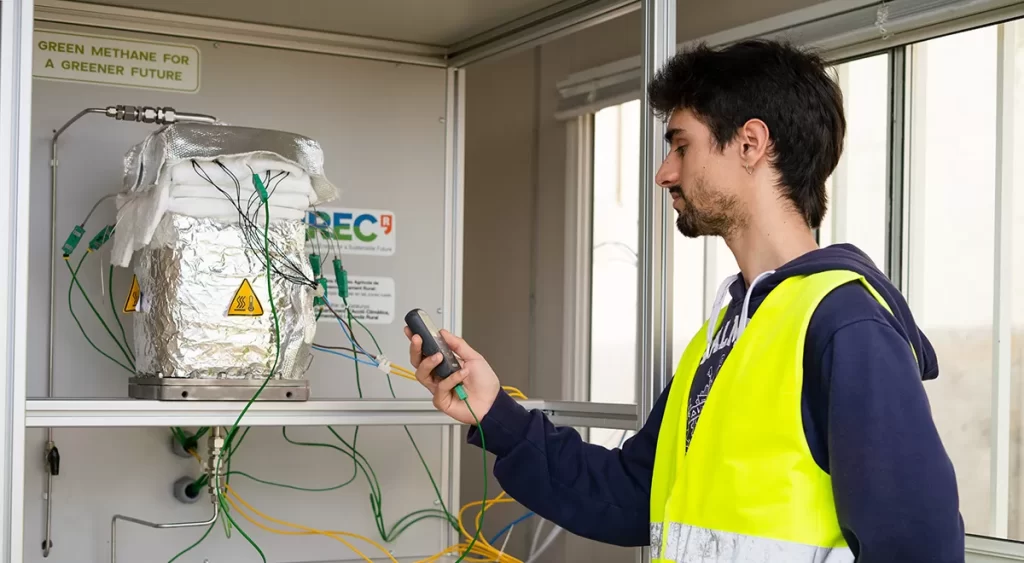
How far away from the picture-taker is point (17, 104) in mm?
1231

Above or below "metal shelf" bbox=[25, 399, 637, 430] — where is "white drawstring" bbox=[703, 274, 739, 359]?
above

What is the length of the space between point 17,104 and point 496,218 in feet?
8.54

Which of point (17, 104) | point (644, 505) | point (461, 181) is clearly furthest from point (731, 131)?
point (461, 181)

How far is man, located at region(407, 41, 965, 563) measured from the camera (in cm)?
96

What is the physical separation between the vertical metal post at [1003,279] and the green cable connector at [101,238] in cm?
175

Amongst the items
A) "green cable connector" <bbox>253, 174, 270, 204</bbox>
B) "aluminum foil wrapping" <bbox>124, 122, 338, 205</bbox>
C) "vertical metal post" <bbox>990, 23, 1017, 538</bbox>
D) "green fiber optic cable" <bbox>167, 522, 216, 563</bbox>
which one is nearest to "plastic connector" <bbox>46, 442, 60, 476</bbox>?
"green fiber optic cable" <bbox>167, 522, 216, 563</bbox>

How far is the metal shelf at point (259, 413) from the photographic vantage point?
132 centimetres

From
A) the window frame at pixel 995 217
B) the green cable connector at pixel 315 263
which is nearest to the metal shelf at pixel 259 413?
the green cable connector at pixel 315 263

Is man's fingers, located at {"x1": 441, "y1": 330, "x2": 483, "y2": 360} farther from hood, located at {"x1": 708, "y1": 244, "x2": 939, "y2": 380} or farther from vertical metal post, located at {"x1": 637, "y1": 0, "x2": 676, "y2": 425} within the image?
hood, located at {"x1": 708, "y1": 244, "x2": 939, "y2": 380}

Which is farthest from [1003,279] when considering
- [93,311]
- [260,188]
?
[93,311]

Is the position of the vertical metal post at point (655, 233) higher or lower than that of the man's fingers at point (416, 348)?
higher

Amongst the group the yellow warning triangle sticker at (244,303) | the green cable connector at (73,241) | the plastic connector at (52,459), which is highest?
the green cable connector at (73,241)

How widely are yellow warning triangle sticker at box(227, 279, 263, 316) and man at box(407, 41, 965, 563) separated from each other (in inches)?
11.3

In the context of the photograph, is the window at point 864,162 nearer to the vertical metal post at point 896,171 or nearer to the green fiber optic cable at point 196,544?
the vertical metal post at point 896,171
